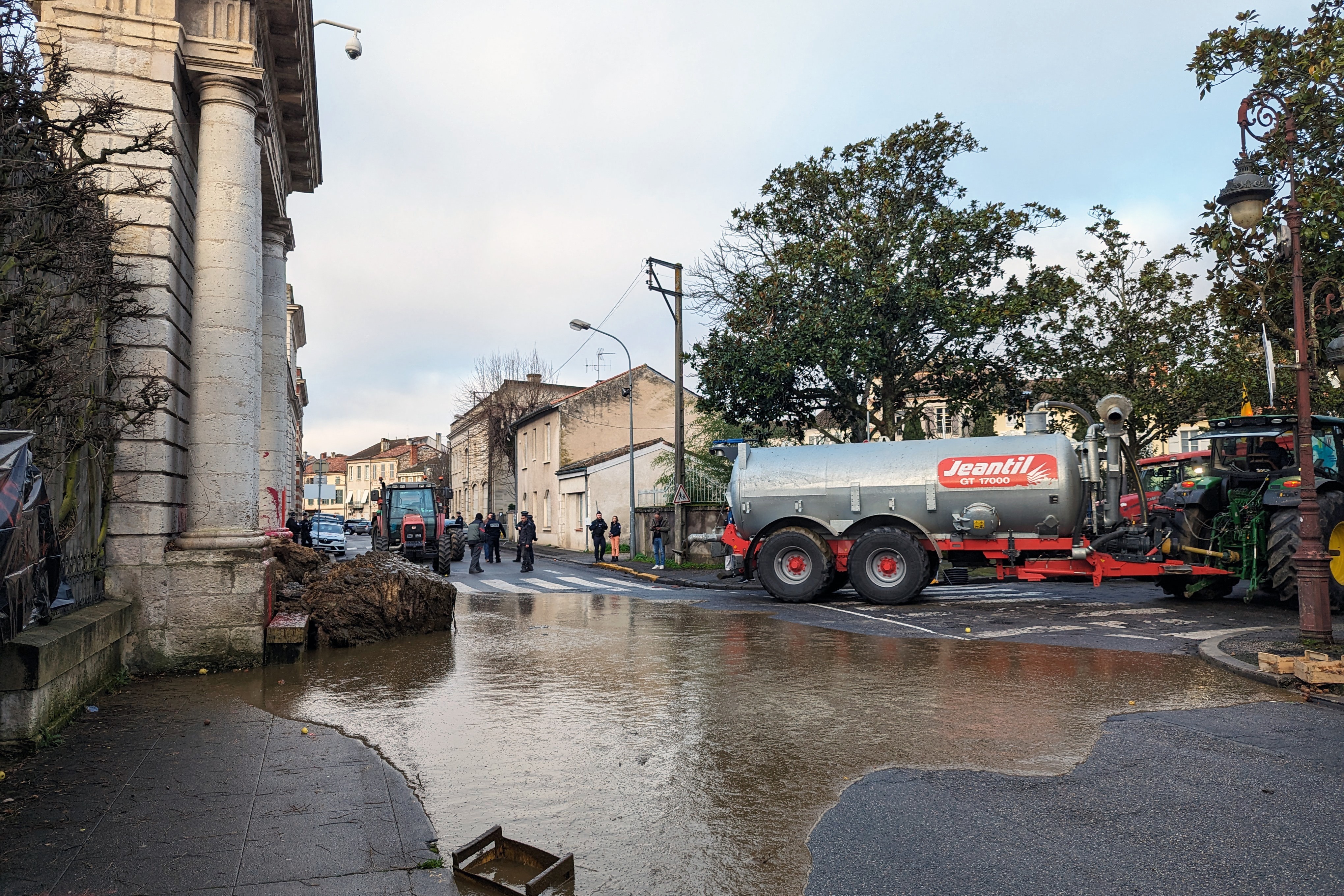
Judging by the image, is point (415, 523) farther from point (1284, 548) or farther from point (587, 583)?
point (1284, 548)

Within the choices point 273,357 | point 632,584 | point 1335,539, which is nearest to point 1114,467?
point 1335,539

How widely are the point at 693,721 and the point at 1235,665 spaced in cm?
528

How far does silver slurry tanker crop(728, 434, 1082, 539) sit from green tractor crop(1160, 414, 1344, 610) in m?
1.72

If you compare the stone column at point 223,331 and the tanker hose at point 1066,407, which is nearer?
the stone column at point 223,331

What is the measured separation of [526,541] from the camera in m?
26.6

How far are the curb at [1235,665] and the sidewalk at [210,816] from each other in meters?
7.07

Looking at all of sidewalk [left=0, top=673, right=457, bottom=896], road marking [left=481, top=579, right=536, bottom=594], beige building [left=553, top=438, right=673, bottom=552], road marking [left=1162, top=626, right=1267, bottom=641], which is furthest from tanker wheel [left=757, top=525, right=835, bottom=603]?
beige building [left=553, top=438, right=673, bottom=552]

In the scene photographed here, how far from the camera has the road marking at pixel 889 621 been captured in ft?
37.1

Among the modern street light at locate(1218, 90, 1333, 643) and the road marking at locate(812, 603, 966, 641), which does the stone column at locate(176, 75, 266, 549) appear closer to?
the road marking at locate(812, 603, 966, 641)

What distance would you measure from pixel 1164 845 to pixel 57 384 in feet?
24.2

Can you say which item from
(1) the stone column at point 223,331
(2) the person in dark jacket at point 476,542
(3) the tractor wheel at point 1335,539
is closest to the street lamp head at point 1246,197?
(3) the tractor wheel at point 1335,539

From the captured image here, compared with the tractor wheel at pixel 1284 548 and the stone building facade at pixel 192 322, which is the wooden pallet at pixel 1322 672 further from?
the stone building facade at pixel 192 322

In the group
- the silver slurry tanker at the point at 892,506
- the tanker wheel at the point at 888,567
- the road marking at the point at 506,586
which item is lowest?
the road marking at the point at 506,586

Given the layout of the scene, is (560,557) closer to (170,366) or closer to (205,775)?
(170,366)
